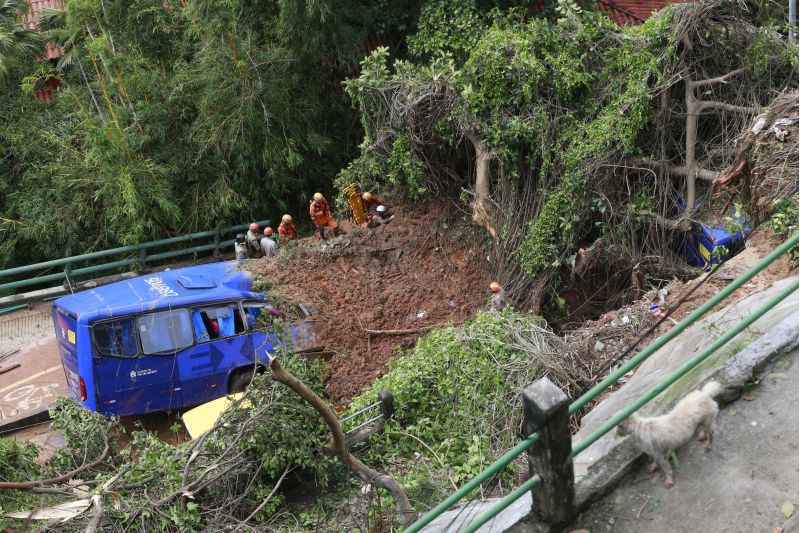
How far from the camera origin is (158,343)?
903 cm

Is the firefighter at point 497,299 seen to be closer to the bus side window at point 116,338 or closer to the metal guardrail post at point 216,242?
the bus side window at point 116,338

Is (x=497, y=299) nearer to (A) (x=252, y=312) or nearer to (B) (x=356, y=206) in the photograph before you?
Answer: (A) (x=252, y=312)

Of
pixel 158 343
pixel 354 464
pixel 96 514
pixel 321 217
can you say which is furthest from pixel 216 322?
pixel 354 464

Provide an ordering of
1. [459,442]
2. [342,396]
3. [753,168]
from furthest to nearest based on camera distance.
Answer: [342,396] → [753,168] → [459,442]

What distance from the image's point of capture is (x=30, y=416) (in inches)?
397

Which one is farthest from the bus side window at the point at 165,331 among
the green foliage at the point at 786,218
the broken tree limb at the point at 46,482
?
the green foliage at the point at 786,218

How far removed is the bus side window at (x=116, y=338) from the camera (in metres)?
8.72

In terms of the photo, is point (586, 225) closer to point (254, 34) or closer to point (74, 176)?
point (254, 34)

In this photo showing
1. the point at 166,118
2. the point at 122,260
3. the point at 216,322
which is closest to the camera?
the point at 216,322

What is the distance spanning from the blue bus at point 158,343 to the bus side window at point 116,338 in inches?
0.5

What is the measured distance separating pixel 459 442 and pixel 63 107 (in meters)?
13.2

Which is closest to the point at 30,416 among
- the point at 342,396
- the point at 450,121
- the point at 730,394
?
the point at 342,396

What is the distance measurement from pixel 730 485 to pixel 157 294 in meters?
7.28

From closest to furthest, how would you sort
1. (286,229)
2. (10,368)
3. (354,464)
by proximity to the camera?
(354,464) → (10,368) → (286,229)
